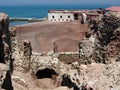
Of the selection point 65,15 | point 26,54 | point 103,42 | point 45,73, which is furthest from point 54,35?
point 103,42

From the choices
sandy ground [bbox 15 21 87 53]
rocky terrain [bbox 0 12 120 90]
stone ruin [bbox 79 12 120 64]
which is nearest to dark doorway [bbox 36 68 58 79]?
rocky terrain [bbox 0 12 120 90]

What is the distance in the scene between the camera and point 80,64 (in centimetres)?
3025

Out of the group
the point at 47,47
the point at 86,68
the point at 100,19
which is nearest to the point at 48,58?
the point at 47,47

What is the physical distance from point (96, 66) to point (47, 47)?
31477 millimetres

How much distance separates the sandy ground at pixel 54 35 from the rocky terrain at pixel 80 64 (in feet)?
26.3

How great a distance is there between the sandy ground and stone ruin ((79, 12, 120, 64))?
2049 centimetres

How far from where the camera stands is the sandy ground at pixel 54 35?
53659mm

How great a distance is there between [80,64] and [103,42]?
417 cm

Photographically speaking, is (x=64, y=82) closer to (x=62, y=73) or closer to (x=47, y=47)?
(x=62, y=73)

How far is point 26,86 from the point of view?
35188 millimetres

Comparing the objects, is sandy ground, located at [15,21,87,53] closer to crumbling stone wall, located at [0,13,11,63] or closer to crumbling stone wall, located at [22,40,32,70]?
crumbling stone wall, located at [22,40,32,70]

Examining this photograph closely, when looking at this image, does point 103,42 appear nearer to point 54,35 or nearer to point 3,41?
point 3,41

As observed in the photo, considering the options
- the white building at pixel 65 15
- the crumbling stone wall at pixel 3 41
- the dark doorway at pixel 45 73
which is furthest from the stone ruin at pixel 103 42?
the white building at pixel 65 15

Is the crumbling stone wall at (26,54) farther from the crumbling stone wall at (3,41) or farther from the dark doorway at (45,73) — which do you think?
the crumbling stone wall at (3,41)
